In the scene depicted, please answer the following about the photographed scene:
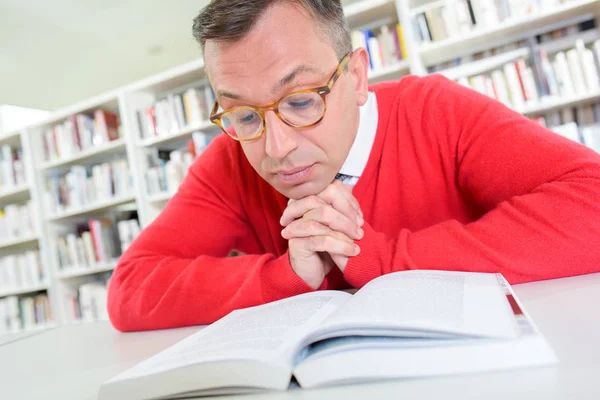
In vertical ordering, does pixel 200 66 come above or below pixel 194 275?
above

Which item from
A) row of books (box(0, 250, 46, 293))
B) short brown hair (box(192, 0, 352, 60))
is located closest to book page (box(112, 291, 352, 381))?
short brown hair (box(192, 0, 352, 60))

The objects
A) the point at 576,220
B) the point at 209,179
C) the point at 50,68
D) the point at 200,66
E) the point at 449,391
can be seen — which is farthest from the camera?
Answer: the point at 50,68

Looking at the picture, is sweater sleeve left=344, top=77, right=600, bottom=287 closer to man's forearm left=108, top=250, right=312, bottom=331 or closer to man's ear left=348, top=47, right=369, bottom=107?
man's forearm left=108, top=250, right=312, bottom=331

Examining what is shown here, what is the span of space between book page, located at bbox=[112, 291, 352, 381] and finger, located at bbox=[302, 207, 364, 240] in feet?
0.42

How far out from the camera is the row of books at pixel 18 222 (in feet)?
11.5

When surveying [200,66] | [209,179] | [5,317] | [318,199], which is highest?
[200,66]

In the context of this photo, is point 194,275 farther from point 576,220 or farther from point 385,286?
point 576,220

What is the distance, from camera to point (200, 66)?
111 inches

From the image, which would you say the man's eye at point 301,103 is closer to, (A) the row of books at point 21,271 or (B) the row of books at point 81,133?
(B) the row of books at point 81,133

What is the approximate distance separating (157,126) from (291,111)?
8.04ft

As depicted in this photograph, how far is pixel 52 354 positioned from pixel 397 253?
63 centimetres

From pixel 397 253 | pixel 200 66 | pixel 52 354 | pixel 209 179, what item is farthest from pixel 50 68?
pixel 397 253

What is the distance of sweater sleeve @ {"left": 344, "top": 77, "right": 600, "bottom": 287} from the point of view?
695 millimetres

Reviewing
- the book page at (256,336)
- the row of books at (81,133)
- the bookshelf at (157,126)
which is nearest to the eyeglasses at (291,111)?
the book page at (256,336)
